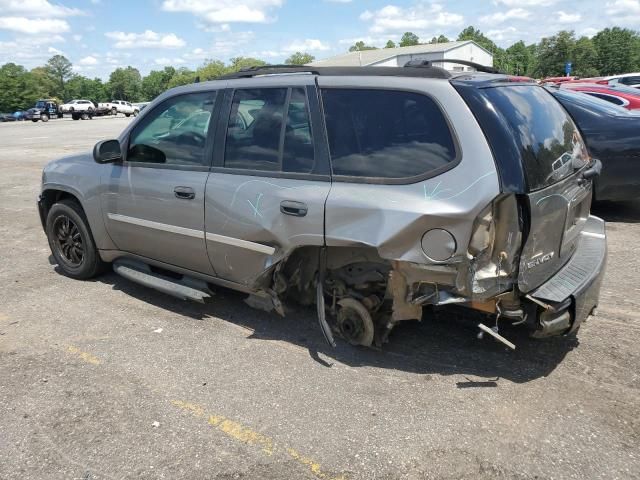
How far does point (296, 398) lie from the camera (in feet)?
10.6

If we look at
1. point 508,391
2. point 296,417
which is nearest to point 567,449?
point 508,391

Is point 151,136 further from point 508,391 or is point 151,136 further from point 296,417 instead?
point 508,391

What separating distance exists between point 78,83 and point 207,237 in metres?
135

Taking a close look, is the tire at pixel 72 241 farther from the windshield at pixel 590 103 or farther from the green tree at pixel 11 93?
the green tree at pixel 11 93

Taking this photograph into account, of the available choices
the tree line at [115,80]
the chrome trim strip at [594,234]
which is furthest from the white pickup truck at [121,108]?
the chrome trim strip at [594,234]

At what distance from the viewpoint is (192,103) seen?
13.8 ft

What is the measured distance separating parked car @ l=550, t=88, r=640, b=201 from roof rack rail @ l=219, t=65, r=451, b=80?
368 cm

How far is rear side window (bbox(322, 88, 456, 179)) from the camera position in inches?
121

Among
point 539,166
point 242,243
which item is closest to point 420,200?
point 539,166

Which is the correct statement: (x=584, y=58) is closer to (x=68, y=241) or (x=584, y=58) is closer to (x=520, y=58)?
(x=520, y=58)

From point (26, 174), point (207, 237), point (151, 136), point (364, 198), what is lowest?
point (26, 174)

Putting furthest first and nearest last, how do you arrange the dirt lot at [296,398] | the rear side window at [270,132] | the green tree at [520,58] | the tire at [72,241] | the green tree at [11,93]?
1. the green tree at [520,58]
2. the green tree at [11,93]
3. the tire at [72,241]
4. the rear side window at [270,132]
5. the dirt lot at [296,398]

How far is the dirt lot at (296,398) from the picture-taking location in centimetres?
268

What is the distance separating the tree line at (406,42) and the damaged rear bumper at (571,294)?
31.5 m
